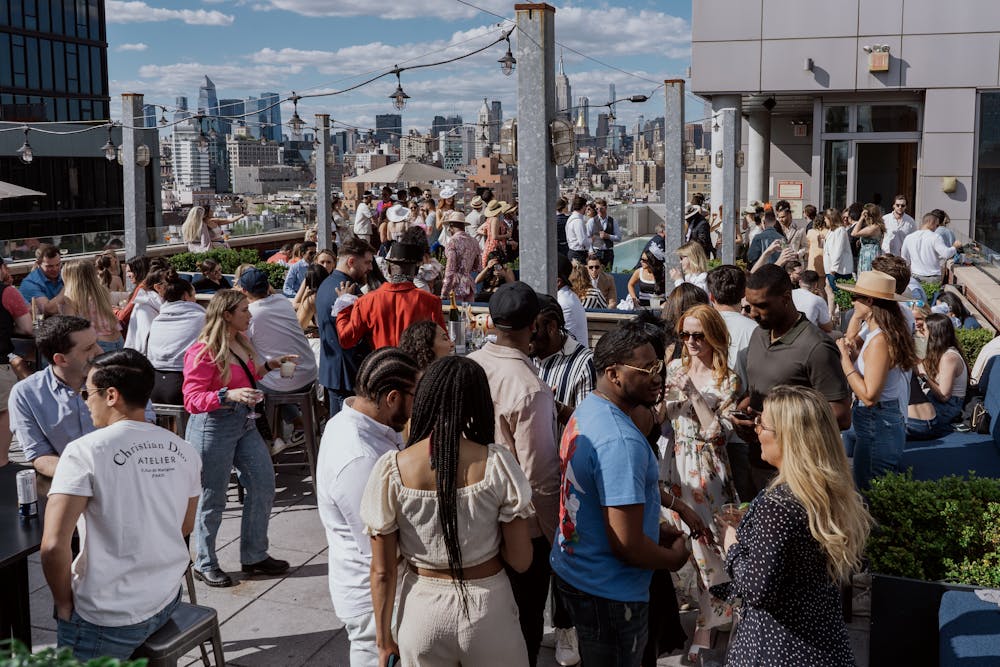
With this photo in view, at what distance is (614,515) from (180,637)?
6.35 ft

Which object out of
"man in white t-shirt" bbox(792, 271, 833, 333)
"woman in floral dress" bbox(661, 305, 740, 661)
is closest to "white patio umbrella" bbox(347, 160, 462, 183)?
"man in white t-shirt" bbox(792, 271, 833, 333)

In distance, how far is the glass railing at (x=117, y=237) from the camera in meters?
17.3

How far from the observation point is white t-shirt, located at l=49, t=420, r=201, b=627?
3.74 metres

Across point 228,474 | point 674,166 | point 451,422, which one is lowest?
point 228,474

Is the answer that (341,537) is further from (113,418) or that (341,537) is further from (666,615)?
(666,615)

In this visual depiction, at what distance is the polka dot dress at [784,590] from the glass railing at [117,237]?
15243mm

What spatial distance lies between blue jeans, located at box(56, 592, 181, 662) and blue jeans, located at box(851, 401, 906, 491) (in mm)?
4073

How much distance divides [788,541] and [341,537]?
162 centimetres

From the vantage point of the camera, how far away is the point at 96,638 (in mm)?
3859

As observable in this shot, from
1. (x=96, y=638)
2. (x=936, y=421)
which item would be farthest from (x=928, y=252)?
(x=96, y=638)

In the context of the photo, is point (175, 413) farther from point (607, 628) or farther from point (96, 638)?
point (607, 628)

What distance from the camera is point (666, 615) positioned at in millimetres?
4105

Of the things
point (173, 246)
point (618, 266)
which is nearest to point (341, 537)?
point (618, 266)

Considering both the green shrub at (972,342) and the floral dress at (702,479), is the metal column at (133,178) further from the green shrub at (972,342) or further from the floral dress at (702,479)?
the floral dress at (702,479)
